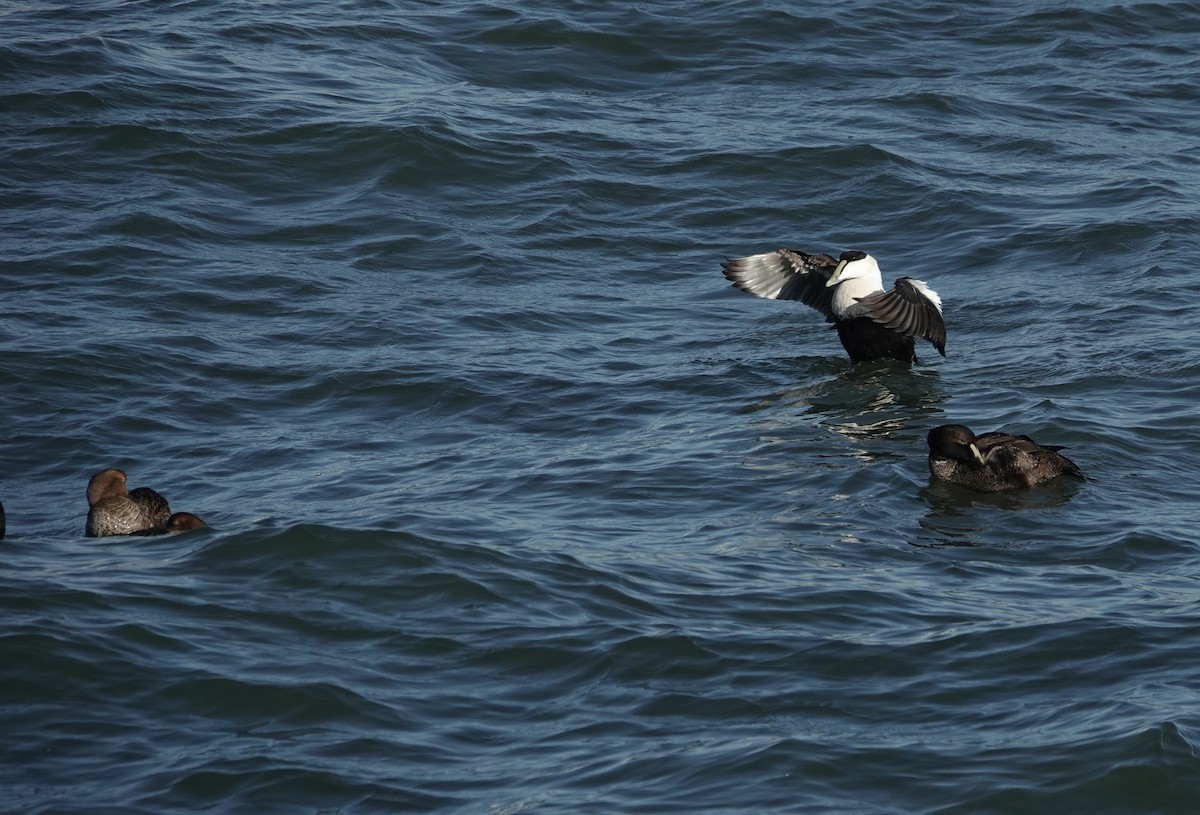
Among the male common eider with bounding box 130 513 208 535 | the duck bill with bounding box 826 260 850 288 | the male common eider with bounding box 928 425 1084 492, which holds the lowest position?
the male common eider with bounding box 928 425 1084 492

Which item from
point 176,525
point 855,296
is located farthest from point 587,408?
point 176,525

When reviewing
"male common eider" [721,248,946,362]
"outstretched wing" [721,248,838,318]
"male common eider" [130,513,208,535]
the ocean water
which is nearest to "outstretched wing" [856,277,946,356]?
"male common eider" [721,248,946,362]

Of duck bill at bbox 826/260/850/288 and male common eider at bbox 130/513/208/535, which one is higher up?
duck bill at bbox 826/260/850/288

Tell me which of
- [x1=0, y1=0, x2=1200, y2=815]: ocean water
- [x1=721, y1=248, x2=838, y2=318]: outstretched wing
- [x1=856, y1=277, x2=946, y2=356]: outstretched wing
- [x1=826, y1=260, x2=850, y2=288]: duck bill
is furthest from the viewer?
[x1=721, y1=248, x2=838, y2=318]: outstretched wing

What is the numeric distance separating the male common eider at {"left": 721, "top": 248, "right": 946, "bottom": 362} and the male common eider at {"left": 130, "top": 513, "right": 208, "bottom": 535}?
545 centimetres

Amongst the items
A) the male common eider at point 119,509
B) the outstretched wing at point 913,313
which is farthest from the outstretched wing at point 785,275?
the male common eider at point 119,509

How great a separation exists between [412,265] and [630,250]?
2004mm

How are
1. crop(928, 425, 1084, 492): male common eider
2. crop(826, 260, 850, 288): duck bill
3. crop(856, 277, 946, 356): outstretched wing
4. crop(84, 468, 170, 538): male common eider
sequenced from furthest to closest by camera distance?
crop(826, 260, 850, 288): duck bill, crop(856, 277, 946, 356): outstretched wing, crop(928, 425, 1084, 492): male common eider, crop(84, 468, 170, 538): male common eider

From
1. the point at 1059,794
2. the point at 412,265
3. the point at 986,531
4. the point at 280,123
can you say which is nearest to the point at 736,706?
the point at 1059,794

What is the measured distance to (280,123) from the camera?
17.6m

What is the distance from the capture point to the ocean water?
694cm

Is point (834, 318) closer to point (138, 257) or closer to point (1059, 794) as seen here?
point (138, 257)

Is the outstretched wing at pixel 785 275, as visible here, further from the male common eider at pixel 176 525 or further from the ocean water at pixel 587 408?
the male common eider at pixel 176 525

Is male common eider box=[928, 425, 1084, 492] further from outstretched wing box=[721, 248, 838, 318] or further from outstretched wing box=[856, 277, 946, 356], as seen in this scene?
outstretched wing box=[721, 248, 838, 318]
